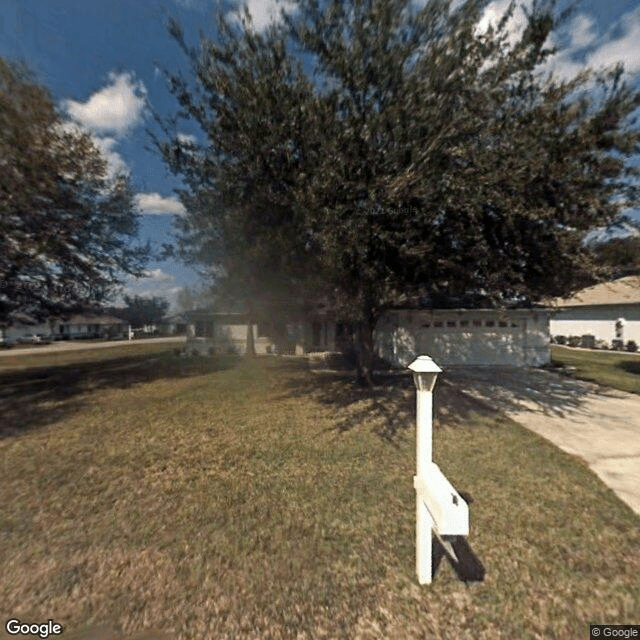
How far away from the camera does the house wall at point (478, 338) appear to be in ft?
52.0

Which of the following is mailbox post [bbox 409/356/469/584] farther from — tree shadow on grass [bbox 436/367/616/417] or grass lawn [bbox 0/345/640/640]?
tree shadow on grass [bbox 436/367/616/417]

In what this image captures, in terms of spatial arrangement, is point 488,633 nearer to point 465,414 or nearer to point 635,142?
point 465,414

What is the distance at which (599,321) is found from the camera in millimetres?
24219

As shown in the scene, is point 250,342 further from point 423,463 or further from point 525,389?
point 423,463

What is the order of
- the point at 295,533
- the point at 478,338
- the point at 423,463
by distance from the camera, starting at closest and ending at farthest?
the point at 423,463 < the point at 295,533 < the point at 478,338

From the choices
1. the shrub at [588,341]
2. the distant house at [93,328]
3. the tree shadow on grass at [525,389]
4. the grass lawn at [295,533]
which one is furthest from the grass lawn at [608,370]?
the distant house at [93,328]

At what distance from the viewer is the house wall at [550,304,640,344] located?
71.8 feet

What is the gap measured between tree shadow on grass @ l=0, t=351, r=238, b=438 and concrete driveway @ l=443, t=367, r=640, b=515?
10847mm

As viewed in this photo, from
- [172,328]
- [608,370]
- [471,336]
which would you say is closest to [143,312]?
[172,328]

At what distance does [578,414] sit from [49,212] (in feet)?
50.3

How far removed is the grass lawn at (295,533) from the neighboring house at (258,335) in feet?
44.8

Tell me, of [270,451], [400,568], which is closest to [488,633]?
[400,568]

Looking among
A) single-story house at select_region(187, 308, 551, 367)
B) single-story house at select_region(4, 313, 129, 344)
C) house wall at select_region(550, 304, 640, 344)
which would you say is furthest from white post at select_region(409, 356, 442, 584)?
single-story house at select_region(4, 313, 129, 344)

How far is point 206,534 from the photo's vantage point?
3.64 metres
